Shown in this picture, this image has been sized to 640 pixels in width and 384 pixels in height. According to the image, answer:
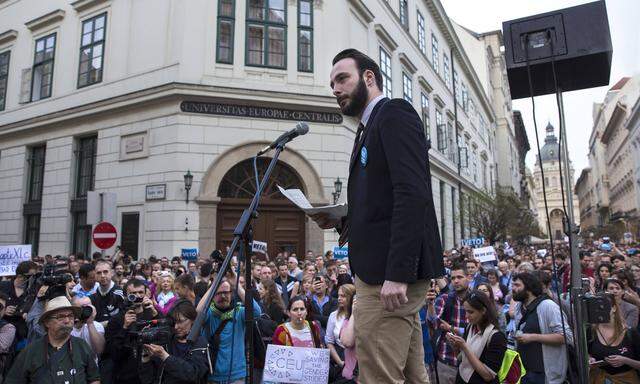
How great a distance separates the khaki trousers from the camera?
2326 millimetres

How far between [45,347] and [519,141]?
8881 centimetres

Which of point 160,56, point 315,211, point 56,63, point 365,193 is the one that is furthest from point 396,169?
point 56,63

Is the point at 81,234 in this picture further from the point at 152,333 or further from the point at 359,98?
the point at 359,98

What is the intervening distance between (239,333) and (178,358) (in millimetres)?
959

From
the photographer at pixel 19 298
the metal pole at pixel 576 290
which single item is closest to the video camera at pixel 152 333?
the photographer at pixel 19 298

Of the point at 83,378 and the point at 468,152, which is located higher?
the point at 468,152

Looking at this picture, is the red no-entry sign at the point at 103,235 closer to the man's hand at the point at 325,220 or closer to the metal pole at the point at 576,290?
the man's hand at the point at 325,220

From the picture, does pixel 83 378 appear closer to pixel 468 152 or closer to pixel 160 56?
pixel 160 56

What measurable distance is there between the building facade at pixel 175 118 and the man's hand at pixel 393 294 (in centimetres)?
1401

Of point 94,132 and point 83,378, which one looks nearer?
point 83,378

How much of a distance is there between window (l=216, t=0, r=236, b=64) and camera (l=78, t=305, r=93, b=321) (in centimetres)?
1318

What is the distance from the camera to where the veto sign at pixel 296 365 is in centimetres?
536

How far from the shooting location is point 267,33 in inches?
680

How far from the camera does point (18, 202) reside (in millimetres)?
20875
